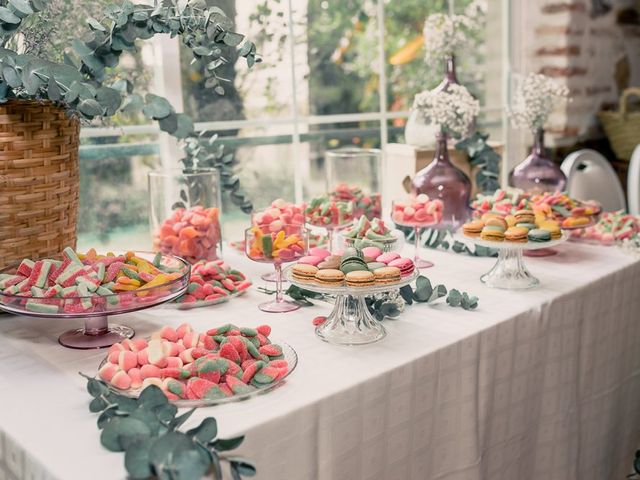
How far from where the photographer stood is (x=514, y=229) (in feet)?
4.92

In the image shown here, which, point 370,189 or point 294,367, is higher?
point 370,189

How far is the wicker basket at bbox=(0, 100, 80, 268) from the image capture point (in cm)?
129

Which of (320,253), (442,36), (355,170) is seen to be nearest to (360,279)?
(320,253)

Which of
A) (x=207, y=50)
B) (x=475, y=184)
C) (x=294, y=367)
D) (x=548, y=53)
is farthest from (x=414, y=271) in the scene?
(x=548, y=53)

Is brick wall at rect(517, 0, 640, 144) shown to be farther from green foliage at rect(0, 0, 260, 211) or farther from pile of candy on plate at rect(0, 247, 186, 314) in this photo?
pile of candy on plate at rect(0, 247, 186, 314)

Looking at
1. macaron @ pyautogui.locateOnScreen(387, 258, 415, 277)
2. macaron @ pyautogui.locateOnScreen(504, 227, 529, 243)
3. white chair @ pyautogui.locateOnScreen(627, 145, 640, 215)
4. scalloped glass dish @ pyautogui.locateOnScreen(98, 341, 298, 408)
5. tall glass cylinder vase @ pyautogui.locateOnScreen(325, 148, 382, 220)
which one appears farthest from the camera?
white chair @ pyautogui.locateOnScreen(627, 145, 640, 215)

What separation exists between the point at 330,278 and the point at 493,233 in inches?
19.2

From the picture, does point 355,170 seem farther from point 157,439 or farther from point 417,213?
point 157,439

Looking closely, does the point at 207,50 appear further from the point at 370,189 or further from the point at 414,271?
the point at 370,189

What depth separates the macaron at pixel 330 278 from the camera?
115cm

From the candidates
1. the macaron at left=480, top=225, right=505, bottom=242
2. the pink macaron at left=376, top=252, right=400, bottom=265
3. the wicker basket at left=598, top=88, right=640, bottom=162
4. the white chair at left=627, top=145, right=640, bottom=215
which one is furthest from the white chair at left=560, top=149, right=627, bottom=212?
the pink macaron at left=376, top=252, right=400, bottom=265

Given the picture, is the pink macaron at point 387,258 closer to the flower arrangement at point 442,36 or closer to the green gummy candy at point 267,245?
the green gummy candy at point 267,245

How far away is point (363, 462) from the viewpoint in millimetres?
1074

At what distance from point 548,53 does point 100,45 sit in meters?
2.13
